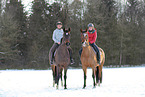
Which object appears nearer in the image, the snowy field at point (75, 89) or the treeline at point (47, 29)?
the snowy field at point (75, 89)

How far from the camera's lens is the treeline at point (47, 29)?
31453mm

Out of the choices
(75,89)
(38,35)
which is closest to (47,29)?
(38,35)

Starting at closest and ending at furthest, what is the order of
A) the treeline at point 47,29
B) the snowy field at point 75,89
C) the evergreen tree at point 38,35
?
the snowy field at point 75,89 → the treeline at point 47,29 → the evergreen tree at point 38,35

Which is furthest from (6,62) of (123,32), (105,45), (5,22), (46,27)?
(123,32)

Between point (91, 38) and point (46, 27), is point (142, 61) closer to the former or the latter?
point (46, 27)

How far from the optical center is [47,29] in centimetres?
3316

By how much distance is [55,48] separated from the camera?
1123 cm

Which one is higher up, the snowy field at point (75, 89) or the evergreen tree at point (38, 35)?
the evergreen tree at point (38, 35)

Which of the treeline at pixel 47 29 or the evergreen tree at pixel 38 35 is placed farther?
the evergreen tree at pixel 38 35

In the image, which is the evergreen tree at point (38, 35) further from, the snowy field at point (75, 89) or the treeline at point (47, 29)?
the snowy field at point (75, 89)

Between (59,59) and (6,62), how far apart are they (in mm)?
23152

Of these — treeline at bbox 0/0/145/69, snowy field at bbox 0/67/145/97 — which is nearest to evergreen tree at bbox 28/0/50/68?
treeline at bbox 0/0/145/69

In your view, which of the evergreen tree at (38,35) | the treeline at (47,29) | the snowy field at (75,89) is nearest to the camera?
the snowy field at (75,89)

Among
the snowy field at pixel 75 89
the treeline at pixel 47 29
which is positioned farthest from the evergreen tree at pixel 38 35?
the snowy field at pixel 75 89
